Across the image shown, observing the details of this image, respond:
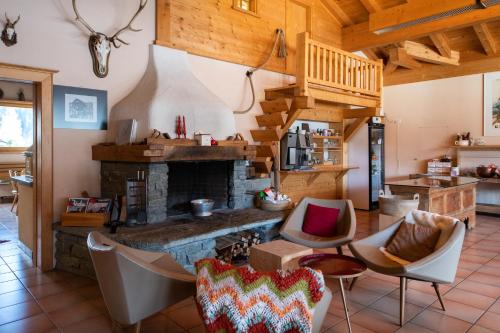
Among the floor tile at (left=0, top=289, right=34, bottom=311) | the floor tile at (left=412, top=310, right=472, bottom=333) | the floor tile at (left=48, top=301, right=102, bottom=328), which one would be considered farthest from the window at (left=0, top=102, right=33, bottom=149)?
the floor tile at (left=412, top=310, right=472, bottom=333)

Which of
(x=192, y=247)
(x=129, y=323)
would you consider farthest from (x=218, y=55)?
(x=129, y=323)

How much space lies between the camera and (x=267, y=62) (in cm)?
610

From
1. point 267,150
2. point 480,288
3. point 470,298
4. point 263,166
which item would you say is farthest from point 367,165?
point 470,298

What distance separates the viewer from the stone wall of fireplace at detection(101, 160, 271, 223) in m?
3.93

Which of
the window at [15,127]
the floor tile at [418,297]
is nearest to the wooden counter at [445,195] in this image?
the floor tile at [418,297]

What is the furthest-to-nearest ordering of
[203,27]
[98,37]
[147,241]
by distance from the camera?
1. [203,27]
2. [98,37]
3. [147,241]

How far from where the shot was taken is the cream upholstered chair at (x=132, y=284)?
2.09 m

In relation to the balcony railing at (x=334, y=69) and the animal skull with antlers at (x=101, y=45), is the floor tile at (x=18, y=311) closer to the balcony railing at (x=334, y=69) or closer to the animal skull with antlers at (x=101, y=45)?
the animal skull with antlers at (x=101, y=45)

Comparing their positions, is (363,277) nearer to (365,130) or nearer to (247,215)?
(247,215)

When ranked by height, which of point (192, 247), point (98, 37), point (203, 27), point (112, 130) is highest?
point (203, 27)

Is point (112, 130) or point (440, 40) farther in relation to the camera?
point (440, 40)

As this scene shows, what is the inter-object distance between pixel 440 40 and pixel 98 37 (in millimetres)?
5943

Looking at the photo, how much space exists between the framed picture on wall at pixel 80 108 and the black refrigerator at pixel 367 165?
17.8ft

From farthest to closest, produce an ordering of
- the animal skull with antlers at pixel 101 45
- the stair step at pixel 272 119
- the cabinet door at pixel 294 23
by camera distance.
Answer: the cabinet door at pixel 294 23 → the stair step at pixel 272 119 → the animal skull with antlers at pixel 101 45
